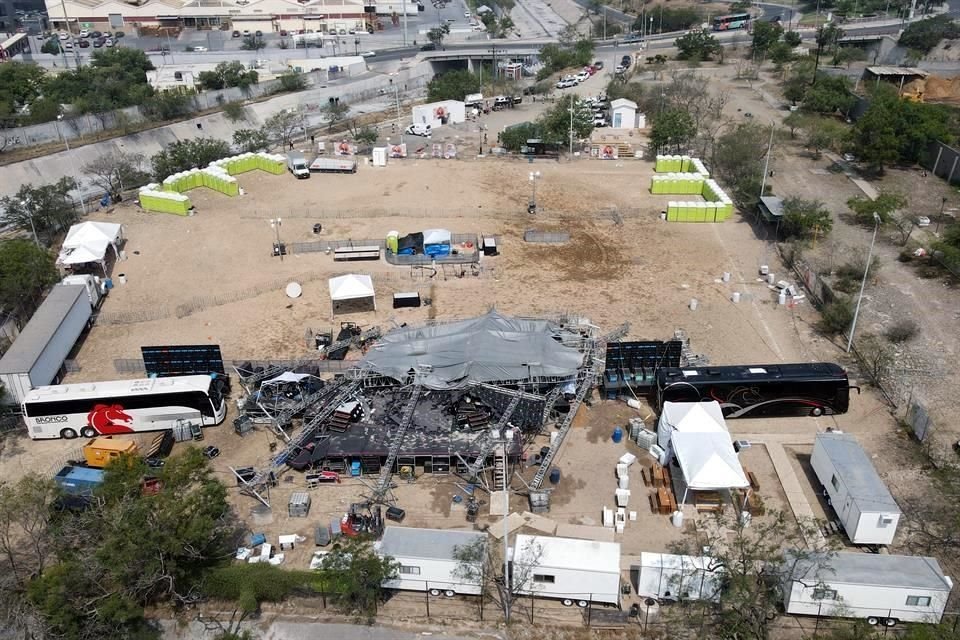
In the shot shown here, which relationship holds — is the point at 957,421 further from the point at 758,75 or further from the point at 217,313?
the point at 758,75

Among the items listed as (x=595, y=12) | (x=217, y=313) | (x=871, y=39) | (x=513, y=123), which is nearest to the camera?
(x=217, y=313)

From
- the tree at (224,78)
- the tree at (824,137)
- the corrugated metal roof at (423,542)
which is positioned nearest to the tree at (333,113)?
the tree at (224,78)

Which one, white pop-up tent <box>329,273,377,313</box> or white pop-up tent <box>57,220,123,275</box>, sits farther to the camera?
white pop-up tent <box>57,220,123,275</box>

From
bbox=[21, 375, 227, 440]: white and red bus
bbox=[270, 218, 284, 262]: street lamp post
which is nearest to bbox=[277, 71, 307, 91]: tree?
bbox=[270, 218, 284, 262]: street lamp post

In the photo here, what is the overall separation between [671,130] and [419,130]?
1955 centimetres

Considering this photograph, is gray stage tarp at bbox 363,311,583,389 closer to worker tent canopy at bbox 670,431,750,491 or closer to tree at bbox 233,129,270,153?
worker tent canopy at bbox 670,431,750,491

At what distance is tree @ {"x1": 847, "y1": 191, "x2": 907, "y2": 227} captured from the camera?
34969mm

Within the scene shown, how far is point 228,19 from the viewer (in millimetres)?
108438

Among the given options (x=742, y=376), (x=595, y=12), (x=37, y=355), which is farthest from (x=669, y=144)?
(x=595, y=12)

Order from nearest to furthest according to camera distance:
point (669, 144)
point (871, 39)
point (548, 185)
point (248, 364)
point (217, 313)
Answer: point (248, 364), point (217, 313), point (548, 185), point (669, 144), point (871, 39)

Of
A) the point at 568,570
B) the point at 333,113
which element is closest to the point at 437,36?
the point at 333,113

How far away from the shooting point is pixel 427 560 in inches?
651

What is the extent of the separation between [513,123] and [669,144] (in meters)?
14.9

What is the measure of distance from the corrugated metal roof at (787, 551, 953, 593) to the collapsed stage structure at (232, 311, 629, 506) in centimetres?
700
